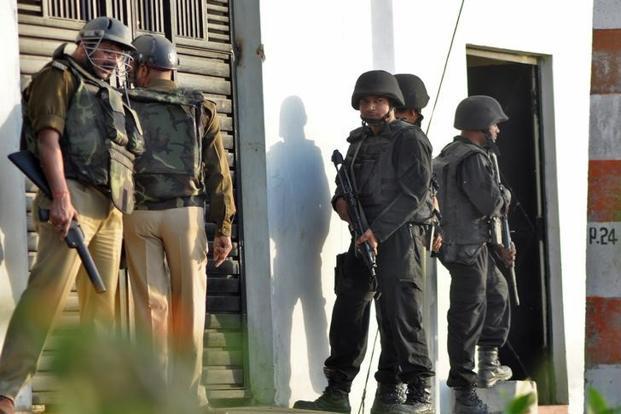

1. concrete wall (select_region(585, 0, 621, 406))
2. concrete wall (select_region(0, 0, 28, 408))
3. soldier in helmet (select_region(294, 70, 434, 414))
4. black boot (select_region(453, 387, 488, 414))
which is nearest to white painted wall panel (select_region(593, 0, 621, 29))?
concrete wall (select_region(585, 0, 621, 406))

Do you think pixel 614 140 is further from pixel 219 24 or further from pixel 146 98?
pixel 219 24

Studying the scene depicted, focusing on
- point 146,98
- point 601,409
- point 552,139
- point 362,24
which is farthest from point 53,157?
point 552,139

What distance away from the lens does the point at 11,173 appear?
6.88 meters

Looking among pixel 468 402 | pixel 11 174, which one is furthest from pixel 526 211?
pixel 11 174

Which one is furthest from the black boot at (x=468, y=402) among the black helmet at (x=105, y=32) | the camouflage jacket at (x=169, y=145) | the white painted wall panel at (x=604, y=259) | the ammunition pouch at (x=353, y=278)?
the white painted wall panel at (x=604, y=259)

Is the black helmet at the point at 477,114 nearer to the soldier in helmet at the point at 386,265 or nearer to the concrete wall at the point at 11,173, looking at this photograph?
the soldier in helmet at the point at 386,265

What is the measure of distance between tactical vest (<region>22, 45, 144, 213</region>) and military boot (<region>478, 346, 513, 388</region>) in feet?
13.1

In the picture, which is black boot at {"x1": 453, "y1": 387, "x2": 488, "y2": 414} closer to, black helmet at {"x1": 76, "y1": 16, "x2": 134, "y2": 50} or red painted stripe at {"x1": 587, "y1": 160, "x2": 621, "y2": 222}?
black helmet at {"x1": 76, "y1": 16, "x2": 134, "y2": 50}

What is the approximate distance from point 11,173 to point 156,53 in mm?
904

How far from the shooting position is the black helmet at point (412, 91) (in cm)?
880

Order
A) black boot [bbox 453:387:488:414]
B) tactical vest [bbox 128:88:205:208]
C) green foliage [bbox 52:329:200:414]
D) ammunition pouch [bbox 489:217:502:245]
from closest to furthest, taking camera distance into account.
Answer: green foliage [bbox 52:329:200:414] → tactical vest [bbox 128:88:205:208] → black boot [bbox 453:387:488:414] → ammunition pouch [bbox 489:217:502:245]

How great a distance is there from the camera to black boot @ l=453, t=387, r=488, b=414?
29.4ft

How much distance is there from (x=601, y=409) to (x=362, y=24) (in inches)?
321

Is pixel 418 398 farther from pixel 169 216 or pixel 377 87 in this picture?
pixel 169 216
